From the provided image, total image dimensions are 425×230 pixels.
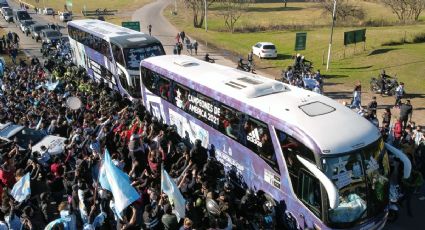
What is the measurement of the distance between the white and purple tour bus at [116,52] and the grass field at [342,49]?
13.2m

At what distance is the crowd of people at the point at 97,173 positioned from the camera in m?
8.74

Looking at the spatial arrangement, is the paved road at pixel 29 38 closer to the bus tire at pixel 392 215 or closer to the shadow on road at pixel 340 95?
the shadow on road at pixel 340 95

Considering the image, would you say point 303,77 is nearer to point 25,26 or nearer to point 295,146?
point 295,146

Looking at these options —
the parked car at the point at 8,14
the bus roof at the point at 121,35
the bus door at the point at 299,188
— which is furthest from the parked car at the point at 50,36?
the bus door at the point at 299,188

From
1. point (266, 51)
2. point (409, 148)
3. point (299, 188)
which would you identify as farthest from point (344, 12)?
point (299, 188)

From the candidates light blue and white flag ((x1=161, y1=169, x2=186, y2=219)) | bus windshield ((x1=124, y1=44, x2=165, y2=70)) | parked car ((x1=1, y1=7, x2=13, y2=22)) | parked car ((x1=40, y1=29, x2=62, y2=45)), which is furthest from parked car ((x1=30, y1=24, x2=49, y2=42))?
light blue and white flag ((x1=161, y1=169, x2=186, y2=219))

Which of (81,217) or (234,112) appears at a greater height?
(234,112)

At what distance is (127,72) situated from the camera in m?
20.2

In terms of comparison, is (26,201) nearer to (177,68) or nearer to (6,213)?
(6,213)

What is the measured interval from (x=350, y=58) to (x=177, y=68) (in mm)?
22135

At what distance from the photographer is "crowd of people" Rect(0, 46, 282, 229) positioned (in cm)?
874

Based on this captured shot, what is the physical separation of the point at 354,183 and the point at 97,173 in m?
7.08

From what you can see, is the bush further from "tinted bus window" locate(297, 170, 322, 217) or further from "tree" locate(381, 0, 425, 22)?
"tinted bus window" locate(297, 170, 322, 217)

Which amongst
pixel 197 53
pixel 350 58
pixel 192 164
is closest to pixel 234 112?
pixel 192 164
